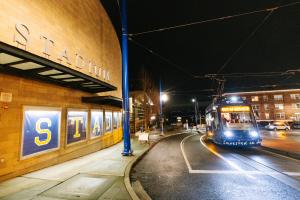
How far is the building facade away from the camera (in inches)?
227

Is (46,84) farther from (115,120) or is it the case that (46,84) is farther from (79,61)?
(115,120)

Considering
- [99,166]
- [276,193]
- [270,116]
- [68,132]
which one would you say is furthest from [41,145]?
[270,116]

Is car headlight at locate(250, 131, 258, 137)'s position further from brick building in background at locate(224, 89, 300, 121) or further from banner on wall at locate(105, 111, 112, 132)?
brick building in background at locate(224, 89, 300, 121)

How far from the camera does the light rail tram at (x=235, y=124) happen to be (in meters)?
12.0

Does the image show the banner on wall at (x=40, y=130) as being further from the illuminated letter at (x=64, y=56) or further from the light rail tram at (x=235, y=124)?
the light rail tram at (x=235, y=124)

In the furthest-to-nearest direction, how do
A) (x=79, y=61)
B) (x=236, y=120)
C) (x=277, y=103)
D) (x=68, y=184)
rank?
1. (x=277, y=103)
2. (x=236, y=120)
3. (x=79, y=61)
4. (x=68, y=184)

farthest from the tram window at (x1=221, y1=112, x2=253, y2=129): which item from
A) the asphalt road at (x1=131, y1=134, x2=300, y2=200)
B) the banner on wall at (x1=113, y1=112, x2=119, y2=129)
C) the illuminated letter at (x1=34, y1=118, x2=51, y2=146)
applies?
the illuminated letter at (x1=34, y1=118, x2=51, y2=146)

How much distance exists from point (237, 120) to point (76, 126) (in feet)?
35.4

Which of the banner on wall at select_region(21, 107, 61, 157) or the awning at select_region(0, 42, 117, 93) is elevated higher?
the awning at select_region(0, 42, 117, 93)

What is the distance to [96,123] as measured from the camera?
39.1 feet

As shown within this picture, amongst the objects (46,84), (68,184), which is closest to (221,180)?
(68,184)

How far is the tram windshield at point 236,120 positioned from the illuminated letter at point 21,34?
485 inches

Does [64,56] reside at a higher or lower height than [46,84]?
higher

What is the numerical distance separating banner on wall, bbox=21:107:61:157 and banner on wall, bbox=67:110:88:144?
818 mm
